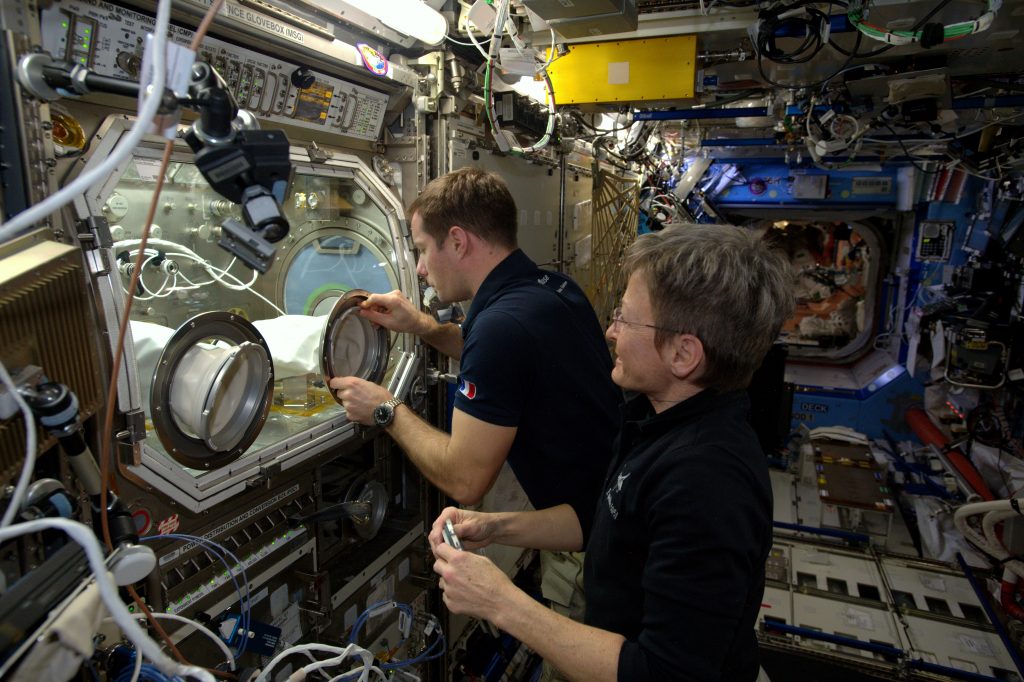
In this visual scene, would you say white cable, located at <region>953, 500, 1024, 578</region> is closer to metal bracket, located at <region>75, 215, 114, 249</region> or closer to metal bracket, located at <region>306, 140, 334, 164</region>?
metal bracket, located at <region>306, 140, 334, 164</region>

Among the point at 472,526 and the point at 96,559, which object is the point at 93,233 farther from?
the point at 472,526

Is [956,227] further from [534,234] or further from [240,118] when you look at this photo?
[240,118]

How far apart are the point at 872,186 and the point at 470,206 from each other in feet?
24.0

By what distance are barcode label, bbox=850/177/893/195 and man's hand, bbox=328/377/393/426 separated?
757 centimetres

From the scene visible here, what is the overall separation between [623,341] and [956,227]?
746 centimetres

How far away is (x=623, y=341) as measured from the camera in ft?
4.93

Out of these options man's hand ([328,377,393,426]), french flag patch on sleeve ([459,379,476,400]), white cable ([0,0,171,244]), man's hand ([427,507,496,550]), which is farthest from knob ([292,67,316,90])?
man's hand ([427,507,496,550])

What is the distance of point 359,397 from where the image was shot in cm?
242

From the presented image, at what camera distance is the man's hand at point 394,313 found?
266cm

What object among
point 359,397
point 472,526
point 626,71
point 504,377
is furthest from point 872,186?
point 472,526

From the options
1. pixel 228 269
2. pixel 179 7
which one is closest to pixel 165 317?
pixel 228 269

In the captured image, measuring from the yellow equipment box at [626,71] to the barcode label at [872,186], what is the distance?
220 inches

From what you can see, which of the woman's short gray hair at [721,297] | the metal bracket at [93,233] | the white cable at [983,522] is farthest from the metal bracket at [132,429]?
the white cable at [983,522]

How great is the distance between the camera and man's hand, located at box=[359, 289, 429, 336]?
8.72ft
